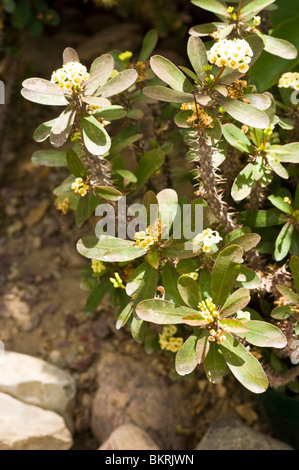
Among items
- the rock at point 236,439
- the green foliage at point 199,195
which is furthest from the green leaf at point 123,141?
the rock at point 236,439

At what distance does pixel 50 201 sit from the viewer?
2.41m

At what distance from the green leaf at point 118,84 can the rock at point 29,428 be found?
107 cm

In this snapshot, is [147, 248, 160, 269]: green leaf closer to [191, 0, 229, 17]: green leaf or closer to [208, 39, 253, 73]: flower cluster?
[208, 39, 253, 73]: flower cluster

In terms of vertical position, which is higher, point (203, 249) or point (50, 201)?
point (203, 249)

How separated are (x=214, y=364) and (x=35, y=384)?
0.87 m

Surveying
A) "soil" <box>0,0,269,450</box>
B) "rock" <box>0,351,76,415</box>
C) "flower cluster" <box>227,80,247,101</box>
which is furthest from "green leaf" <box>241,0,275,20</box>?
"rock" <box>0,351,76,415</box>

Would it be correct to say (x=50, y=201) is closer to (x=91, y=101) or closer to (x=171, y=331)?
(x=171, y=331)

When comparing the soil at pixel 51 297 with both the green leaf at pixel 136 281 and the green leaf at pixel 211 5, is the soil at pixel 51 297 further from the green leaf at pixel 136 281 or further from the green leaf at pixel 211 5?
the green leaf at pixel 211 5

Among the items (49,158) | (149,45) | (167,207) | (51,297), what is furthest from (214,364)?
(51,297)

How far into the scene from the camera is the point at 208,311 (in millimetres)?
1148

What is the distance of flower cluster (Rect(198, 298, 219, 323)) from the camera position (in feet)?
3.74

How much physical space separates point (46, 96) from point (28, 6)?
4.21 ft

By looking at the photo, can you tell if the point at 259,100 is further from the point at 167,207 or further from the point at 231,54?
the point at 167,207

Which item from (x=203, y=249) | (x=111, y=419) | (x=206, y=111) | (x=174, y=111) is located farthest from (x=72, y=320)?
(x=206, y=111)
